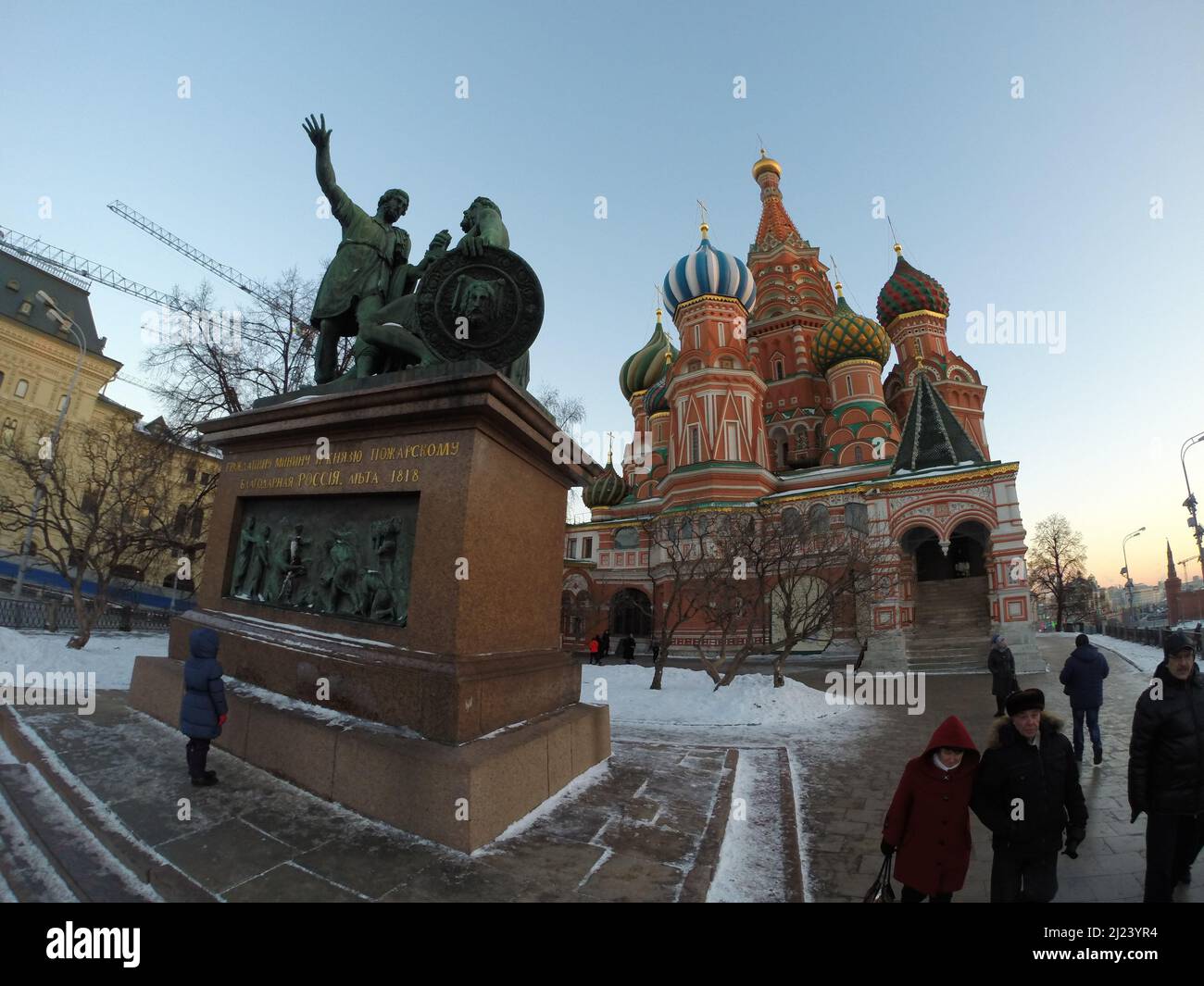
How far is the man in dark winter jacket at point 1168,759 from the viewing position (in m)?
3.29

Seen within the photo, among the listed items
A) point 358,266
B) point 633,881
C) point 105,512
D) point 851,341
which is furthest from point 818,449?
point 633,881

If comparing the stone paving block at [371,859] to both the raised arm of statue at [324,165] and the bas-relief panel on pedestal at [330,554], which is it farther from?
the raised arm of statue at [324,165]

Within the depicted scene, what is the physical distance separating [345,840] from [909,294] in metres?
43.1

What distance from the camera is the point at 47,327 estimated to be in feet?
111

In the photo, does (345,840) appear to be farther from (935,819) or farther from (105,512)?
(105,512)

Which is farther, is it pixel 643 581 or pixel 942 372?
pixel 942 372

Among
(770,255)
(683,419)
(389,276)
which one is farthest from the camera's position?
(770,255)

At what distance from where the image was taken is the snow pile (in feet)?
34.5

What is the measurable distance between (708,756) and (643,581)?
26.1 metres

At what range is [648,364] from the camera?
4491cm

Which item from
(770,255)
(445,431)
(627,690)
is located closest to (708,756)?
A: (445,431)

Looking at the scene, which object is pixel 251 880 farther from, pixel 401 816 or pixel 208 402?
pixel 208 402

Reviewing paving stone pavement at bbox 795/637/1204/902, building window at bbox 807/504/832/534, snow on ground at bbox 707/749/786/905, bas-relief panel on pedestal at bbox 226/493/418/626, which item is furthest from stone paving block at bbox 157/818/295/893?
building window at bbox 807/504/832/534

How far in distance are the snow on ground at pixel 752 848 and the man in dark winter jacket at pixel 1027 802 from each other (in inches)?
51.0
